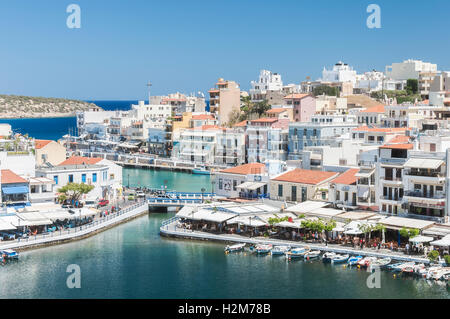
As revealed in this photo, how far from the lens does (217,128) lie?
302 feet

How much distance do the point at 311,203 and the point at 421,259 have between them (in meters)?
10.9

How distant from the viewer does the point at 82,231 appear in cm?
4269

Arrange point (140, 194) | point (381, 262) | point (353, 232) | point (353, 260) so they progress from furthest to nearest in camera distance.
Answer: point (140, 194), point (353, 232), point (353, 260), point (381, 262)

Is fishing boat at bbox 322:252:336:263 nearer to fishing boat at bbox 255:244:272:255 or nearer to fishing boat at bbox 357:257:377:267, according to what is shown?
fishing boat at bbox 357:257:377:267

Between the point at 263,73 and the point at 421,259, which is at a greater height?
the point at 263,73

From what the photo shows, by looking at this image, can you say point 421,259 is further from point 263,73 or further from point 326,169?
point 263,73

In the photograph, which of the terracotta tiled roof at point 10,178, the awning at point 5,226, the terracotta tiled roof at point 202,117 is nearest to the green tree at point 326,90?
the terracotta tiled roof at point 202,117

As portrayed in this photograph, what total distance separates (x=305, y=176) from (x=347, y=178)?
3.94 m

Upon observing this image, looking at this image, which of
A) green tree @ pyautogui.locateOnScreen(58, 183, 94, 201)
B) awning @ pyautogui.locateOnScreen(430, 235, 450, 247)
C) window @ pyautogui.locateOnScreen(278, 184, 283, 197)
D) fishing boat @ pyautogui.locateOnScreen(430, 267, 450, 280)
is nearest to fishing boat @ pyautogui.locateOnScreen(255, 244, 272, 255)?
awning @ pyautogui.locateOnScreen(430, 235, 450, 247)

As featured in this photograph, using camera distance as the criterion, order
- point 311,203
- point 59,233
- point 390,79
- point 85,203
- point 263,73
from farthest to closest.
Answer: point 263,73, point 390,79, point 85,203, point 311,203, point 59,233


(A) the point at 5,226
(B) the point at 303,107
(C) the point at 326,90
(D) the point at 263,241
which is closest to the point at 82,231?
(A) the point at 5,226

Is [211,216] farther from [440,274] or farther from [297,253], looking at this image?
[440,274]

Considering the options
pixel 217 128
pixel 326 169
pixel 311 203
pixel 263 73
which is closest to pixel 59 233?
pixel 311 203

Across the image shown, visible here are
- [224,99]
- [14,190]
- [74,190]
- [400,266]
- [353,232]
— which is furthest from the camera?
[224,99]
